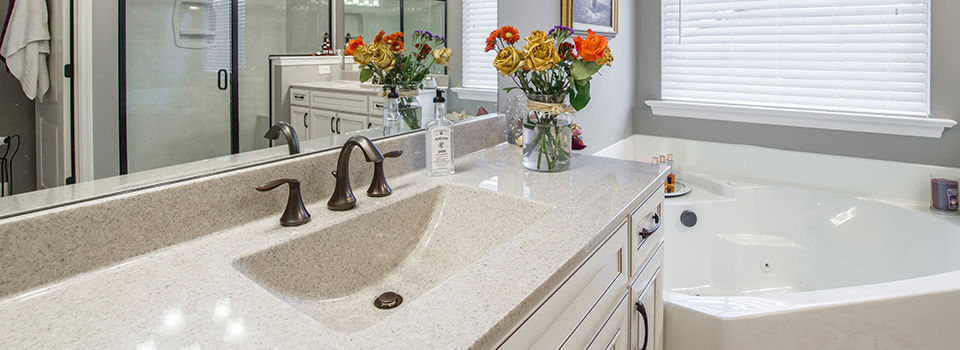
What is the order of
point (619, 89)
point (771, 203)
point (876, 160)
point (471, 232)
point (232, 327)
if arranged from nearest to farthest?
point (232, 327) < point (471, 232) < point (876, 160) < point (771, 203) < point (619, 89)

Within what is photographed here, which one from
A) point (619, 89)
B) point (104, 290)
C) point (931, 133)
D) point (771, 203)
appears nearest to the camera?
point (104, 290)

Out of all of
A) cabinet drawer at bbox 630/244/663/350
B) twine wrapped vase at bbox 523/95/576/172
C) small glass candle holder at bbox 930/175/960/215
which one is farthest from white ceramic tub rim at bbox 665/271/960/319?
small glass candle holder at bbox 930/175/960/215

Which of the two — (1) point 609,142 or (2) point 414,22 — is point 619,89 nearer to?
(1) point 609,142

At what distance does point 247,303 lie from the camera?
28.7 inches

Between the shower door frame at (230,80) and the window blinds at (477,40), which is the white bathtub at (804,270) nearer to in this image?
the window blinds at (477,40)

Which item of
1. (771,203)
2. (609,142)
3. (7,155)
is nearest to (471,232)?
(7,155)

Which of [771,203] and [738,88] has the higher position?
[738,88]

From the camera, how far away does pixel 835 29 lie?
244cm

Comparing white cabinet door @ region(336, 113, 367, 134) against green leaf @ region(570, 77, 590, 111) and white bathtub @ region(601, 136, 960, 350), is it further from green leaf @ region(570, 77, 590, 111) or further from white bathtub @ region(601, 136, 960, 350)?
white bathtub @ region(601, 136, 960, 350)

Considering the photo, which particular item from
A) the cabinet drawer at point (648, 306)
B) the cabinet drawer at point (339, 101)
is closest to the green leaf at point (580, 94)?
the cabinet drawer at point (648, 306)

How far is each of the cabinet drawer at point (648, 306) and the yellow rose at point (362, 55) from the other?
865 millimetres

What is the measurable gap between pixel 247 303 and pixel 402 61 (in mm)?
897

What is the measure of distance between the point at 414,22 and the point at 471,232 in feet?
2.11

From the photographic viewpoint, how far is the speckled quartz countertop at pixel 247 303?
635mm
